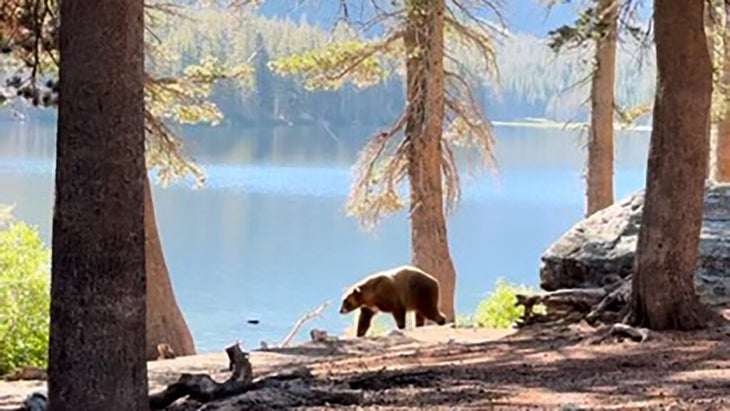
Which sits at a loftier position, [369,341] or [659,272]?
[659,272]

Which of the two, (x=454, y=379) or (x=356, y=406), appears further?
(x=454, y=379)

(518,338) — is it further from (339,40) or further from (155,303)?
(339,40)

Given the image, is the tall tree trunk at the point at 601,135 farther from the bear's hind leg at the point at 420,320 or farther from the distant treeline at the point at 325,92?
the bear's hind leg at the point at 420,320

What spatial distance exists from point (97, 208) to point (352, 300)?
976 centimetres

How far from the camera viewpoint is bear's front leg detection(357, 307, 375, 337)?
15.3 m

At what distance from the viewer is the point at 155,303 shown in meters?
16.5

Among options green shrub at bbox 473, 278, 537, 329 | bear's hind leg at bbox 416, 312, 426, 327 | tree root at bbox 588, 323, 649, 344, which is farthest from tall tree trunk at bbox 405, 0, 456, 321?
tree root at bbox 588, 323, 649, 344

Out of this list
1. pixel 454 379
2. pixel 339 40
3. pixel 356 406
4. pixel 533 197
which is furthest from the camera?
pixel 533 197

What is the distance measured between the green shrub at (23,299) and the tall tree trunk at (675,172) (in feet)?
30.0

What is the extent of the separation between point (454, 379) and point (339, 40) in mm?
13934

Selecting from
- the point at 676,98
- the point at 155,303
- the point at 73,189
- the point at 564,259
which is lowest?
the point at 155,303

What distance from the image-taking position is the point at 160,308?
16531 mm

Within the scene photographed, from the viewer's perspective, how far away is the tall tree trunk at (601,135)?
796 inches

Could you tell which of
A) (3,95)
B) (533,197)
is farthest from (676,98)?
(533,197)
